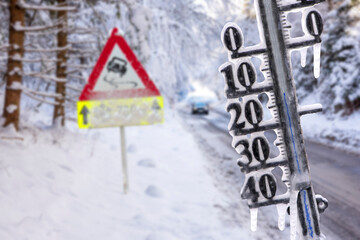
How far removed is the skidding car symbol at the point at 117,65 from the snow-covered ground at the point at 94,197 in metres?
1.53

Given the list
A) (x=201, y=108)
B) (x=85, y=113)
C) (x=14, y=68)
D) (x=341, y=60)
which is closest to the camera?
(x=85, y=113)

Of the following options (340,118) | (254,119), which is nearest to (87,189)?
(254,119)

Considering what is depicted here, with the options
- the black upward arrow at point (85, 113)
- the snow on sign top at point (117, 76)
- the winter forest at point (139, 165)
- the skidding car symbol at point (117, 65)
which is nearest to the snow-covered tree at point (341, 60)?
the winter forest at point (139, 165)

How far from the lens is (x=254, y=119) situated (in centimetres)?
86

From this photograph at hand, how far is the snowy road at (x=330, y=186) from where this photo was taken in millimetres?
3104

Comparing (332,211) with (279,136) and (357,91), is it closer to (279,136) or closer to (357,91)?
(279,136)

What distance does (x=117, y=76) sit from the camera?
3.03m

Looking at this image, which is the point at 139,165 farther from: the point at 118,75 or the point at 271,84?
the point at 271,84

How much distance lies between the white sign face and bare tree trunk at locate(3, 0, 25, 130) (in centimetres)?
209

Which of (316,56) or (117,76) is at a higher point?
(117,76)

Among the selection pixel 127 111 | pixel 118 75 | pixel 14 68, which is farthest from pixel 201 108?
pixel 127 111

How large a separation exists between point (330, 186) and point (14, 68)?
5075 millimetres

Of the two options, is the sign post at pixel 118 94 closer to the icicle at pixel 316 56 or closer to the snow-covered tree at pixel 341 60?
the icicle at pixel 316 56

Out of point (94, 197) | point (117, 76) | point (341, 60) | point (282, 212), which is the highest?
point (341, 60)
